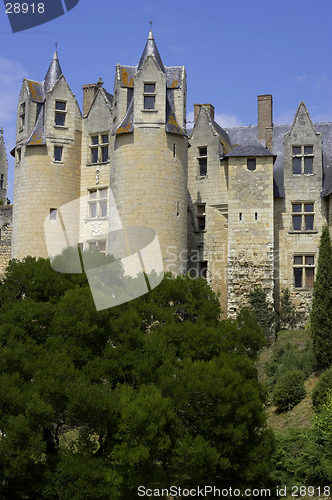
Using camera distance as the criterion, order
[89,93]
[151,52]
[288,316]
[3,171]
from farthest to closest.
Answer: [3,171], [89,93], [288,316], [151,52]

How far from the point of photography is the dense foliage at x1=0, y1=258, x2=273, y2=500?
13.0m

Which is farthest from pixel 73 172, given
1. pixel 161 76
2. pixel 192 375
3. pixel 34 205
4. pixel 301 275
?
pixel 192 375

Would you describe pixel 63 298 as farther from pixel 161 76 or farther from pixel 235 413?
pixel 161 76

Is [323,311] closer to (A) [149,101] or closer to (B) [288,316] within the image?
(B) [288,316]

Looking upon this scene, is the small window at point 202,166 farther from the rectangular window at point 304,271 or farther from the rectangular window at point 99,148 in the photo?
the rectangular window at point 304,271

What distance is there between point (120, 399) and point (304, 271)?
14805mm

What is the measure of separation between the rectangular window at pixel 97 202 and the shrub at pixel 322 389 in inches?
495

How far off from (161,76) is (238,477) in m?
15.7

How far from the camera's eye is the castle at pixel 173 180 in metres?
23.7

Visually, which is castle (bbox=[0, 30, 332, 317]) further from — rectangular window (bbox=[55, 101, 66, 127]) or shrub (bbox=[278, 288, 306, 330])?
shrub (bbox=[278, 288, 306, 330])

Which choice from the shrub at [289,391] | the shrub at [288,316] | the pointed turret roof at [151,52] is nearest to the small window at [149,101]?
the pointed turret roof at [151,52]

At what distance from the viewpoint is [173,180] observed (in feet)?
78.0

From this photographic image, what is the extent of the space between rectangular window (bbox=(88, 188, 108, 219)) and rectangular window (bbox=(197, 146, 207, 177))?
450 centimetres

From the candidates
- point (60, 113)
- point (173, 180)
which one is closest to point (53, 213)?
point (60, 113)
